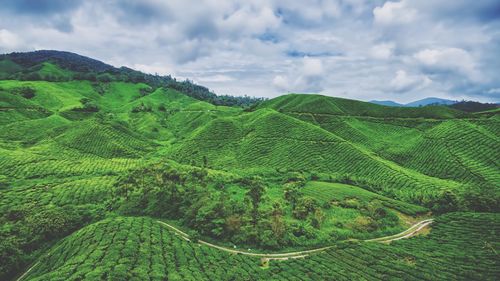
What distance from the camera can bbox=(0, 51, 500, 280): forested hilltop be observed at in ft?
137

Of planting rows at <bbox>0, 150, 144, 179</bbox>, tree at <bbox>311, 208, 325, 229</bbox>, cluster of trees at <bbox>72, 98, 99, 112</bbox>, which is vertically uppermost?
cluster of trees at <bbox>72, 98, 99, 112</bbox>

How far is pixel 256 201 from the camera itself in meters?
64.2

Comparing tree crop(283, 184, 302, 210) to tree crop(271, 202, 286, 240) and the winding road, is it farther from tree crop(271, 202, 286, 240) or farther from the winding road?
the winding road

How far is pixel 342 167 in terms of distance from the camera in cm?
9706

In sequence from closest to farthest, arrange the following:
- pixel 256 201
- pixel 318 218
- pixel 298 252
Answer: pixel 298 252 < pixel 318 218 < pixel 256 201

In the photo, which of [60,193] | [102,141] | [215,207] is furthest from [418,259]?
[102,141]

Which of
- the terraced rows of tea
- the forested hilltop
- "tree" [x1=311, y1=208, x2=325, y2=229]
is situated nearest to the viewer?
the terraced rows of tea

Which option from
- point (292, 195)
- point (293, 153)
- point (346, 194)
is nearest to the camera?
point (292, 195)

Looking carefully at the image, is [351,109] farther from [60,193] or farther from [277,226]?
[60,193]

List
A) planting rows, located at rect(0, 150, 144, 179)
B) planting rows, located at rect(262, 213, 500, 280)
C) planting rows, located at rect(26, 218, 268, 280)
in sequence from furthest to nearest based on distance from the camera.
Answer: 1. planting rows, located at rect(0, 150, 144, 179)
2. planting rows, located at rect(262, 213, 500, 280)
3. planting rows, located at rect(26, 218, 268, 280)

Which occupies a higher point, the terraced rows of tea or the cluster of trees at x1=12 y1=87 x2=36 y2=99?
the cluster of trees at x1=12 y1=87 x2=36 y2=99

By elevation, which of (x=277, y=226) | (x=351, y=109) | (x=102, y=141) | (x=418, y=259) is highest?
(x=351, y=109)

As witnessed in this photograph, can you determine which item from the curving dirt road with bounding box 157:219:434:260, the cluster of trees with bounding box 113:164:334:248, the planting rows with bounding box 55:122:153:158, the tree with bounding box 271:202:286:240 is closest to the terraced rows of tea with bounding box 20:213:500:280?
the curving dirt road with bounding box 157:219:434:260

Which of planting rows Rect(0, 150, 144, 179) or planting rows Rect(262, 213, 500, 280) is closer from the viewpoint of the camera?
planting rows Rect(262, 213, 500, 280)
